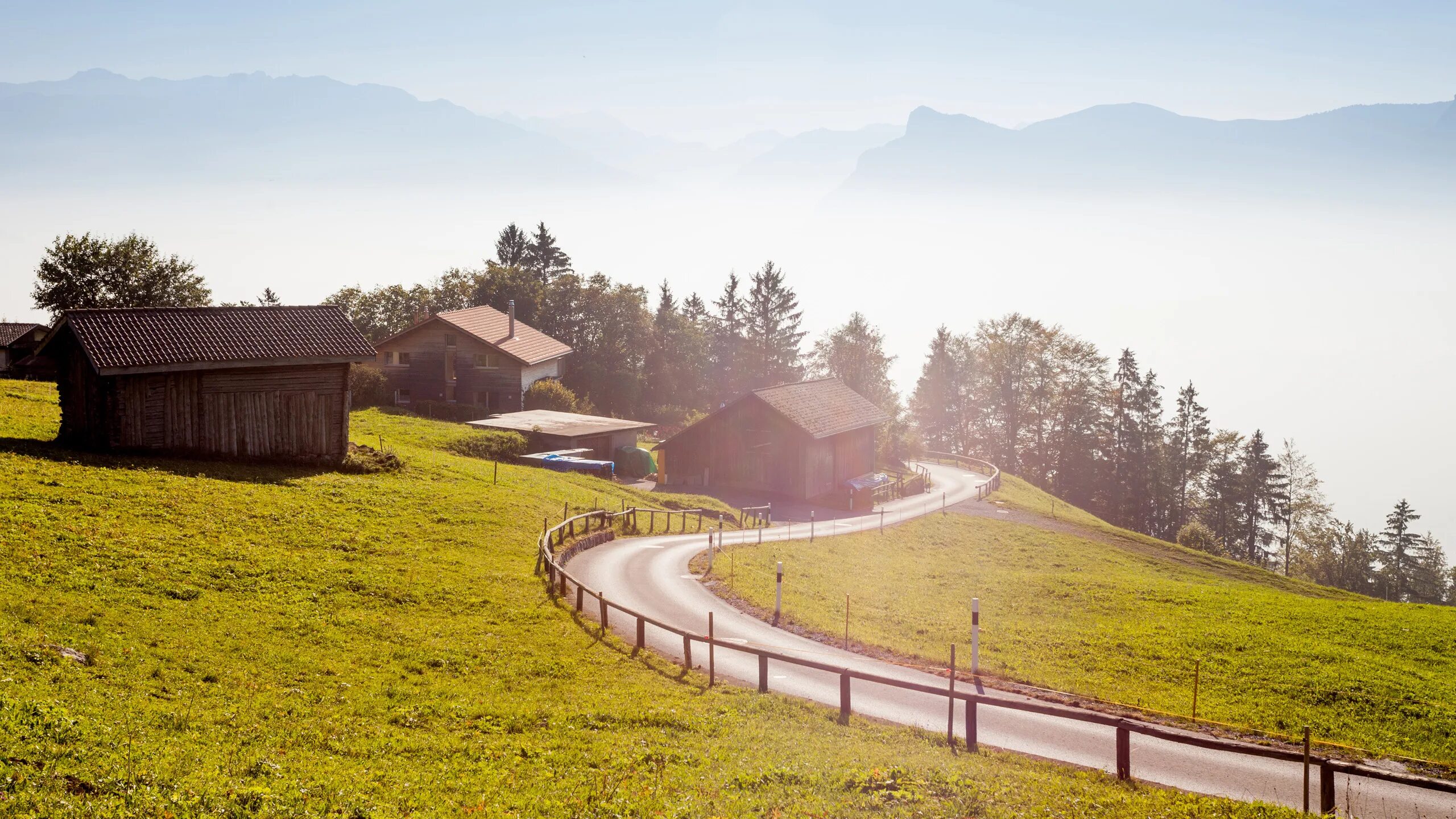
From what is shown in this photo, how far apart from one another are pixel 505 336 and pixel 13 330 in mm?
46075

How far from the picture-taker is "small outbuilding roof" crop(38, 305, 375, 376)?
29.3 meters

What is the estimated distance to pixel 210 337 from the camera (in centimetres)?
3209

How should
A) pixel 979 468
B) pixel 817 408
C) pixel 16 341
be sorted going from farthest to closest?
1. pixel 979 468
2. pixel 16 341
3. pixel 817 408

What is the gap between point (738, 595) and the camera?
84.7 feet

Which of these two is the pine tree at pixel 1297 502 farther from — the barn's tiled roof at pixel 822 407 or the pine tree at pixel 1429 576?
the barn's tiled roof at pixel 822 407

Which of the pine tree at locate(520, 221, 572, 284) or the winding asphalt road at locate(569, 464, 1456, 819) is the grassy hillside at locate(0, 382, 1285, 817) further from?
the pine tree at locate(520, 221, 572, 284)

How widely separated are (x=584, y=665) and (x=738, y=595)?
29.7 ft

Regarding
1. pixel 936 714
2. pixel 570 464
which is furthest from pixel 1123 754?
pixel 570 464

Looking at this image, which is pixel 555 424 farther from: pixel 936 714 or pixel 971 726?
pixel 971 726

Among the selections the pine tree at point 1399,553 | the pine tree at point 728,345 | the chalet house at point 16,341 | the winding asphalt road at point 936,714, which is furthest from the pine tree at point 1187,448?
the chalet house at point 16,341

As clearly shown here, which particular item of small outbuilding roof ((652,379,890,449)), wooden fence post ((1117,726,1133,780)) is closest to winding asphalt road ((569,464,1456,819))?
wooden fence post ((1117,726,1133,780))

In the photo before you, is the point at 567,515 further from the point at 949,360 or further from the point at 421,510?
the point at 949,360

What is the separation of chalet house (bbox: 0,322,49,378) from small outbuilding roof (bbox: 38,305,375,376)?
46317 millimetres

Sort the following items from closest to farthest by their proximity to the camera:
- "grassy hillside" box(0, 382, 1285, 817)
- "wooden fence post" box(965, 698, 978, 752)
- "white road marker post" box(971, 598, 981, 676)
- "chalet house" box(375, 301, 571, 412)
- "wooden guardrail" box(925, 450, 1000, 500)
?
"grassy hillside" box(0, 382, 1285, 817) < "wooden fence post" box(965, 698, 978, 752) < "white road marker post" box(971, 598, 981, 676) < "wooden guardrail" box(925, 450, 1000, 500) < "chalet house" box(375, 301, 571, 412)
